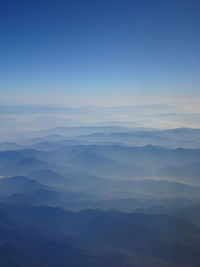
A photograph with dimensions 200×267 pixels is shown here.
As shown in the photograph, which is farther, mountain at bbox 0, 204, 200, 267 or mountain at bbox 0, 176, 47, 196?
mountain at bbox 0, 176, 47, 196

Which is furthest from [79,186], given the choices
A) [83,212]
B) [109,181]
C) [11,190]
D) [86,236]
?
[86,236]

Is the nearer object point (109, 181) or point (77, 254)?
point (77, 254)

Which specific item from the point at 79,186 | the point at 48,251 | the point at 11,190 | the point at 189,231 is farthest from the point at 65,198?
the point at 189,231

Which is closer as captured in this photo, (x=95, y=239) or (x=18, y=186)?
(x=95, y=239)

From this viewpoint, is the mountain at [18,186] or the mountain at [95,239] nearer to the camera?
the mountain at [95,239]

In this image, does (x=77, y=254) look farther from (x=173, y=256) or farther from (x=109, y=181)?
(x=109, y=181)

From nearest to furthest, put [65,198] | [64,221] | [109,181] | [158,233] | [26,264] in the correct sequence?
[26,264], [158,233], [64,221], [65,198], [109,181]

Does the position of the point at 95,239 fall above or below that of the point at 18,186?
above

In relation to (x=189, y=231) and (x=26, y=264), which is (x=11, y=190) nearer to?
(x=26, y=264)

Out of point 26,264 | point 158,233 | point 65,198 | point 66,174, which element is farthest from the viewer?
point 66,174
